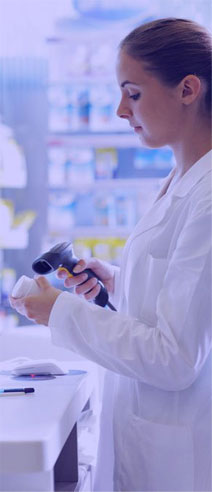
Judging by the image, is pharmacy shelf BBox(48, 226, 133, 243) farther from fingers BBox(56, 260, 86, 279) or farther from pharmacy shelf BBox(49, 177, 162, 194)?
fingers BBox(56, 260, 86, 279)

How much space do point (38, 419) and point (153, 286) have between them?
34 centimetres

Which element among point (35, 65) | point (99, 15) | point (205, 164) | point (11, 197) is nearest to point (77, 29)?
point (99, 15)

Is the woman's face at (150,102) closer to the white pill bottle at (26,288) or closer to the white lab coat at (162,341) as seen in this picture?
the white lab coat at (162,341)

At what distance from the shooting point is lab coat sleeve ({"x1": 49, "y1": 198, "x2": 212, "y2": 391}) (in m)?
1.02

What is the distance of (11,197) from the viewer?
444cm

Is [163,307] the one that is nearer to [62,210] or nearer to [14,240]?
[62,210]

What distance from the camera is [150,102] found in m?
1.19

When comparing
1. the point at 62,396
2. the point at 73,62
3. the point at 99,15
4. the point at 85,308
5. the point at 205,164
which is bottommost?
the point at 62,396

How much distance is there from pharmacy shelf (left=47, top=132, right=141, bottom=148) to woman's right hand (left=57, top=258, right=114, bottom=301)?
2.60 meters

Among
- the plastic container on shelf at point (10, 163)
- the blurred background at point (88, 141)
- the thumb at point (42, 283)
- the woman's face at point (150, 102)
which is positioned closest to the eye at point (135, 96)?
the woman's face at point (150, 102)

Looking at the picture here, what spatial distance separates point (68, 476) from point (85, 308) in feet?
1.19

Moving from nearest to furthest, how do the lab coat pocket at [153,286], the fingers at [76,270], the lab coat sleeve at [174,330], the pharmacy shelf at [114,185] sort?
1. the lab coat sleeve at [174,330]
2. the lab coat pocket at [153,286]
3. the fingers at [76,270]
4. the pharmacy shelf at [114,185]

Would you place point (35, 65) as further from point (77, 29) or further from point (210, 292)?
point (210, 292)

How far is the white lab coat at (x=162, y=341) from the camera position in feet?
3.35
